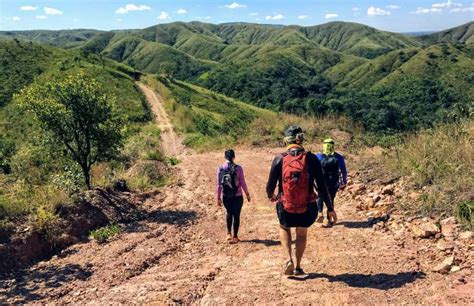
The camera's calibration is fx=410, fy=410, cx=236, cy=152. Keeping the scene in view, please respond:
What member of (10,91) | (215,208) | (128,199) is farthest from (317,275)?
(10,91)

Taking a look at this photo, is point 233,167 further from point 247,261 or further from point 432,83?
point 432,83

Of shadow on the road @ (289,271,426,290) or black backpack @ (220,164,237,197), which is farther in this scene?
black backpack @ (220,164,237,197)

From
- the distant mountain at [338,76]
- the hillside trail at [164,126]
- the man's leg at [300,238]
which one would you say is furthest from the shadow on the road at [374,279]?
the distant mountain at [338,76]

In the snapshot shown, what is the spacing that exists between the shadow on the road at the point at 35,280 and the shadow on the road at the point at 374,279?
3065mm

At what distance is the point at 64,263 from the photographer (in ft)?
20.4

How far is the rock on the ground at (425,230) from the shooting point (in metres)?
5.88

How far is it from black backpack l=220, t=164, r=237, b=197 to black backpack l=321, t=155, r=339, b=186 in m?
1.61

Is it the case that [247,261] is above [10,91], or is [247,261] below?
below

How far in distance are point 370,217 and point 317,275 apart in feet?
8.35

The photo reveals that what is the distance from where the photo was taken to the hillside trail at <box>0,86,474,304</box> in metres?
4.70

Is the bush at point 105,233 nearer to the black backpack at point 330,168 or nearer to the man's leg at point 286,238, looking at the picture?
the man's leg at point 286,238

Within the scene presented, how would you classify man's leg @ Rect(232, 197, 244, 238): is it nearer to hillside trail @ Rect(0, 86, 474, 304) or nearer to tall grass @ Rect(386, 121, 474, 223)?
hillside trail @ Rect(0, 86, 474, 304)

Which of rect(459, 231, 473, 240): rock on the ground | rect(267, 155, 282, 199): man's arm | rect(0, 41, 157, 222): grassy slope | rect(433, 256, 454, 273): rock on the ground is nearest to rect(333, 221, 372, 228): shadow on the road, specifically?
rect(459, 231, 473, 240): rock on the ground

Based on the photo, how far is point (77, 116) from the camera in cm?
926
